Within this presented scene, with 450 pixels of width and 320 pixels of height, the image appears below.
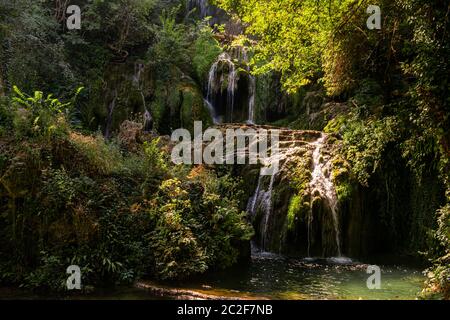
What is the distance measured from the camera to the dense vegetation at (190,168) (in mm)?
7285

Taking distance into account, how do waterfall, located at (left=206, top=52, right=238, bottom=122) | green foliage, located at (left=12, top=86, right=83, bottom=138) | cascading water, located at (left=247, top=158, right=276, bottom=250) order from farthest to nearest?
waterfall, located at (left=206, top=52, right=238, bottom=122), cascading water, located at (left=247, top=158, right=276, bottom=250), green foliage, located at (left=12, top=86, right=83, bottom=138)

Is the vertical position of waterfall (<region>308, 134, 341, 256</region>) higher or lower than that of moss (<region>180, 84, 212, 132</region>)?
lower

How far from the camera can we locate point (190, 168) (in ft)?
36.2

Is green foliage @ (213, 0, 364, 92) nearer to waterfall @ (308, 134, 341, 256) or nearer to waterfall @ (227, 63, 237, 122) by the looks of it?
waterfall @ (308, 134, 341, 256)

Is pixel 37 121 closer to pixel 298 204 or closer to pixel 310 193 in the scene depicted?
pixel 298 204

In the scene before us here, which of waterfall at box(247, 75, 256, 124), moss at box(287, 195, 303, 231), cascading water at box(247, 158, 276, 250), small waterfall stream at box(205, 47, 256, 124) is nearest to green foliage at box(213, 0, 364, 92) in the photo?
cascading water at box(247, 158, 276, 250)

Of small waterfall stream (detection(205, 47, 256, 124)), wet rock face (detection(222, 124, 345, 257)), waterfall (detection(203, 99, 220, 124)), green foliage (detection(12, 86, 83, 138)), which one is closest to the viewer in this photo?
green foliage (detection(12, 86, 83, 138))

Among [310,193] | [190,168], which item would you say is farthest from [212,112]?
[310,193]

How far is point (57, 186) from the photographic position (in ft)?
26.2

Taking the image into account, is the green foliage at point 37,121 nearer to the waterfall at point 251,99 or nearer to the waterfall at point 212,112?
the waterfall at point 212,112

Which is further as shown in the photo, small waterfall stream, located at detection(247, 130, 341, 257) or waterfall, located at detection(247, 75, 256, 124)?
waterfall, located at detection(247, 75, 256, 124)

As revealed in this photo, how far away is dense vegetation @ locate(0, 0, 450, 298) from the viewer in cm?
729

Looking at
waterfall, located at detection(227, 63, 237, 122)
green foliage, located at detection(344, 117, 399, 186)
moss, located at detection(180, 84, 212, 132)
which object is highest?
waterfall, located at detection(227, 63, 237, 122)

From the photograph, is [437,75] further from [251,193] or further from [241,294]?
[251,193]
